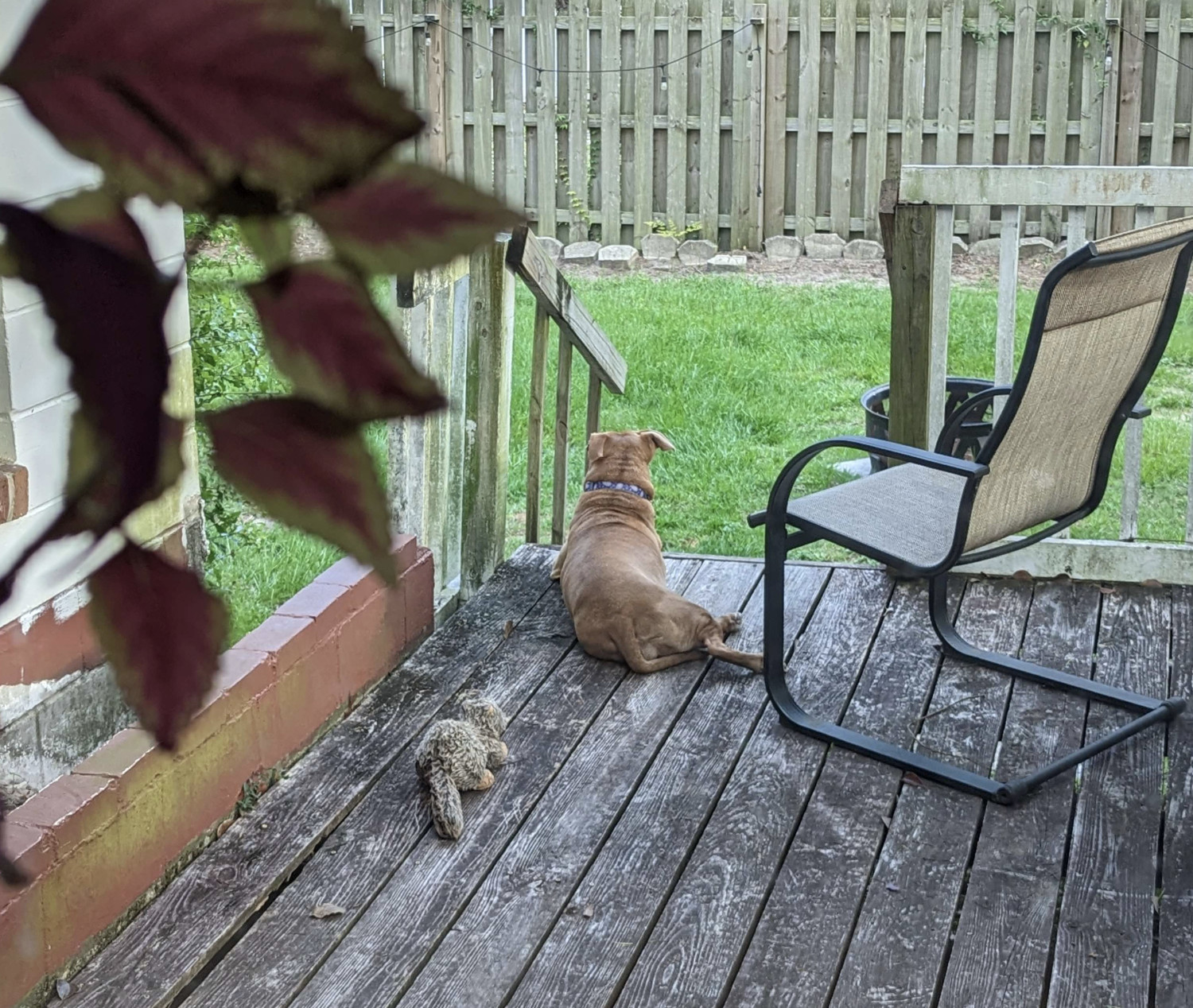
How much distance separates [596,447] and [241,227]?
140 inches

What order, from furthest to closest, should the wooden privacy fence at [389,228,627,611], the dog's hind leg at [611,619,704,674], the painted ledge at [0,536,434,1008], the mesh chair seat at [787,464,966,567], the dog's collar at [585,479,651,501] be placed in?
the dog's collar at [585,479,651,501], the wooden privacy fence at [389,228,627,611], the dog's hind leg at [611,619,704,674], the mesh chair seat at [787,464,966,567], the painted ledge at [0,536,434,1008]

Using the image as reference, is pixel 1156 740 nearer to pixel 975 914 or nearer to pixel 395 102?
pixel 975 914

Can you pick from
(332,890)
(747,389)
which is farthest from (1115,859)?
(747,389)

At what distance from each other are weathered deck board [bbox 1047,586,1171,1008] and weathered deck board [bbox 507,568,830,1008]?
645 millimetres

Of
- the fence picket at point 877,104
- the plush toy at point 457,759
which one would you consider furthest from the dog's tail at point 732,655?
the fence picket at point 877,104

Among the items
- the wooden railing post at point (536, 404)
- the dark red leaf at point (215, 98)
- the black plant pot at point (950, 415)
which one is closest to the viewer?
the dark red leaf at point (215, 98)

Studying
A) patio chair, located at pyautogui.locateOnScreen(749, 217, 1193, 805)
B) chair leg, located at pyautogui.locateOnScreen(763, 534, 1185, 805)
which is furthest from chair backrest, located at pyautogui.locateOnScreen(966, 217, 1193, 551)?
chair leg, located at pyautogui.locateOnScreen(763, 534, 1185, 805)

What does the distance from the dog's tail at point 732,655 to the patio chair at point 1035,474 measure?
0.78 feet

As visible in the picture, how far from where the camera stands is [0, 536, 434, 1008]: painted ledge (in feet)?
6.68

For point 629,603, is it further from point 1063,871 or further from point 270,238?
point 270,238

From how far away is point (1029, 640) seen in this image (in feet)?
11.3

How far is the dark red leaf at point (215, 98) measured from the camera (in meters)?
0.17

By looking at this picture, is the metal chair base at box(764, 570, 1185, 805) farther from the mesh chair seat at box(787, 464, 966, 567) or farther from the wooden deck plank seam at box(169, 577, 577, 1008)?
the wooden deck plank seam at box(169, 577, 577, 1008)

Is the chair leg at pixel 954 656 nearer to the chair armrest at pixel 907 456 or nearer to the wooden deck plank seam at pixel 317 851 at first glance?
the chair armrest at pixel 907 456
